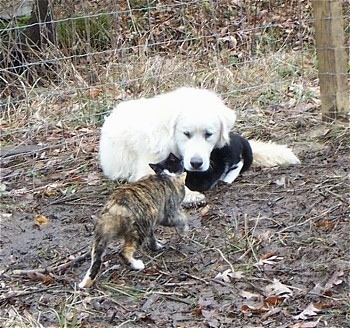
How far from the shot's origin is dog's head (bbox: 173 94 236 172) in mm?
5426

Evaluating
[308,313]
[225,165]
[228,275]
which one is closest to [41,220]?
[225,165]

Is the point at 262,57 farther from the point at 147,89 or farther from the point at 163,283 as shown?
the point at 163,283

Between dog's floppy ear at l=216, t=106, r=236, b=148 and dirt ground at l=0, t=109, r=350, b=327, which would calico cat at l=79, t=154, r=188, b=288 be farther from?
dog's floppy ear at l=216, t=106, r=236, b=148

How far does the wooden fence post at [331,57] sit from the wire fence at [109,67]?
36.1 inches

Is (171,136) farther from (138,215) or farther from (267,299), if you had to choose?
(267,299)

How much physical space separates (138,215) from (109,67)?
416cm

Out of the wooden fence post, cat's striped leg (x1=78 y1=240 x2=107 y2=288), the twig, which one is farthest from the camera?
the wooden fence post

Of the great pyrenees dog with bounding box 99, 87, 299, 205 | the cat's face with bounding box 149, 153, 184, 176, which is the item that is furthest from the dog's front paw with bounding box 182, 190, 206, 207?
the cat's face with bounding box 149, 153, 184, 176

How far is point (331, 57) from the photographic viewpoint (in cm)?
655

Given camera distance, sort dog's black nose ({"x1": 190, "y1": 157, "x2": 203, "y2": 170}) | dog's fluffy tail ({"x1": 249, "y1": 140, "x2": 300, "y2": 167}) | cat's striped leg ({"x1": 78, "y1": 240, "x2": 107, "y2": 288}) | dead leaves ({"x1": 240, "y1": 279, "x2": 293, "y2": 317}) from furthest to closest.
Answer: dog's fluffy tail ({"x1": 249, "y1": 140, "x2": 300, "y2": 167}), dog's black nose ({"x1": 190, "y1": 157, "x2": 203, "y2": 170}), cat's striped leg ({"x1": 78, "y1": 240, "x2": 107, "y2": 288}), dead leaves ({"x1": 240, "y1": 279, "x2": 293, "y2": 317})

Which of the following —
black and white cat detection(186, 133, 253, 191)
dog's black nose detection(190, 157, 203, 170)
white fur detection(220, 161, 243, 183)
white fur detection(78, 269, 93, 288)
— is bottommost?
white fur detection(220, 161, 243, 183)

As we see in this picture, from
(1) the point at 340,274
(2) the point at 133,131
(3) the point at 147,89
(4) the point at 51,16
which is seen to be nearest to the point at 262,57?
(3) the point at 147,89

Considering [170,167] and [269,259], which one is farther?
[170,167]

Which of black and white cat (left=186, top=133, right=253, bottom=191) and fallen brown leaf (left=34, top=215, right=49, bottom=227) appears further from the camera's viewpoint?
black and white cat (left=186, top=133, right=253, bottom=191)
